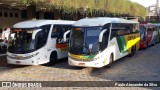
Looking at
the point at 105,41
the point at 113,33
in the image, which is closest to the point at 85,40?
the point at 105,41

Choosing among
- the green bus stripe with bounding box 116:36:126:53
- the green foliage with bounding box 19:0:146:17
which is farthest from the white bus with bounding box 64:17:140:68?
the green foliage with bounding box 19:0:146:17

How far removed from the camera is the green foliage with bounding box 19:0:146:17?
20059mm

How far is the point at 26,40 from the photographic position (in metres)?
15.3

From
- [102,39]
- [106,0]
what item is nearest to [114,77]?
[102,39]

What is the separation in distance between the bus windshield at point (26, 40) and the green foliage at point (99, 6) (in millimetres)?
2646

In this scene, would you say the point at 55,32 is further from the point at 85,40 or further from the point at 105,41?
the point at 105,41

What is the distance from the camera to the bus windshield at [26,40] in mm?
15188

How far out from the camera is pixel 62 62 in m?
18.5

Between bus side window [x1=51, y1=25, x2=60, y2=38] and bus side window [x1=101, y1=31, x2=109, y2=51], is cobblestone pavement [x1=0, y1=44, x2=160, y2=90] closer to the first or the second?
bus side window [x1=101, y1=31, x2=109, y2=51]

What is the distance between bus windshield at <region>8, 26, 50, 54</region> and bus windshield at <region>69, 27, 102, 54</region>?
1.85m

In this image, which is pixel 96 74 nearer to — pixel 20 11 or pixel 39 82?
pixel 39 82

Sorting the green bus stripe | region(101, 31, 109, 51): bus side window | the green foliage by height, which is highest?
the green foliage

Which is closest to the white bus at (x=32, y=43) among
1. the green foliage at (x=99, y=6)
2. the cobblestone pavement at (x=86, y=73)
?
the cobblestone pavement at (x=86, y=73)

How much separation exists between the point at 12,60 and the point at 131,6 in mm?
26302
